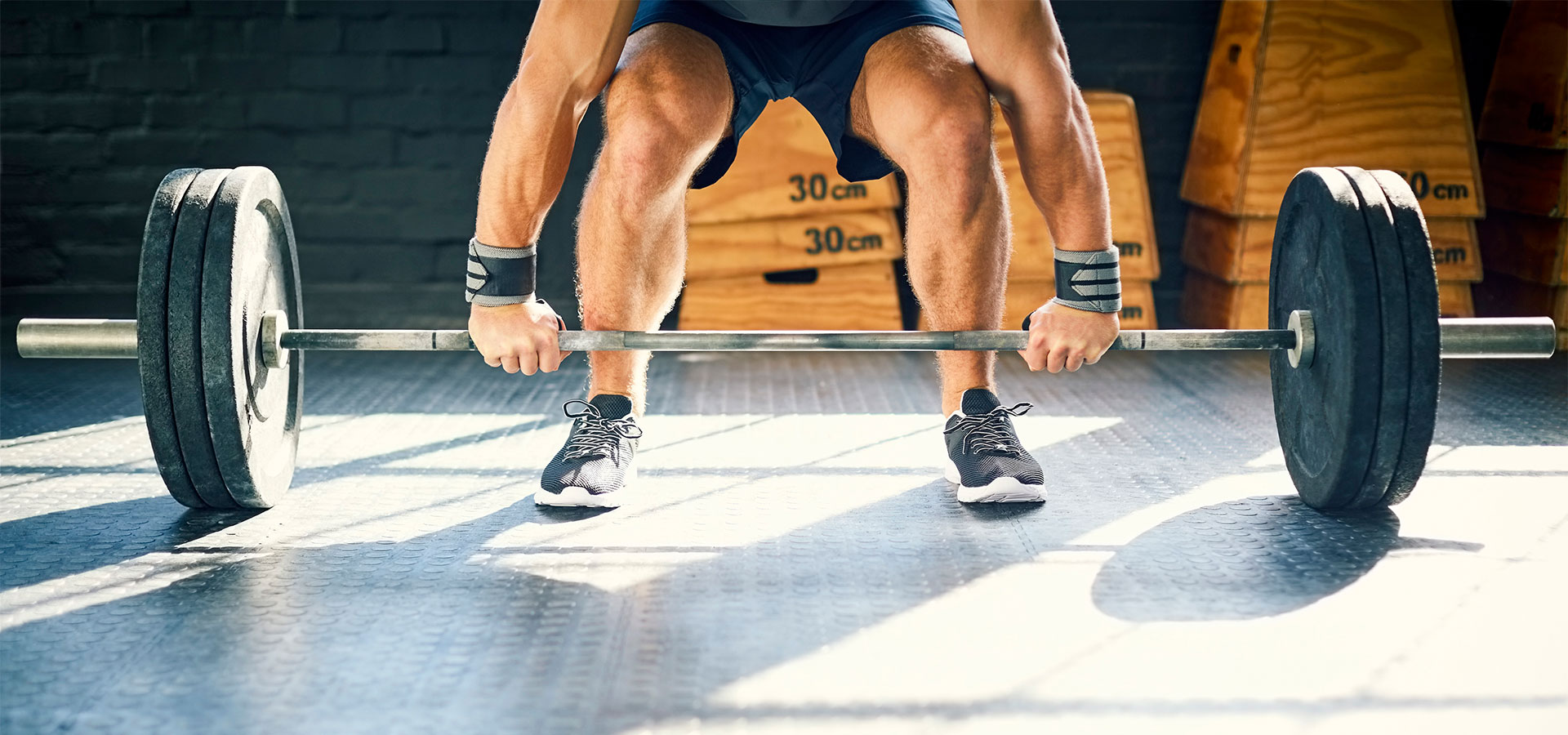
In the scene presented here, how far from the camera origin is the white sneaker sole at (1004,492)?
1.77 metres

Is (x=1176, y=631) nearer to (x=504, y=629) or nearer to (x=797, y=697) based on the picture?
(x=797, y=697)

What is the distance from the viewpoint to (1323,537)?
161 cm

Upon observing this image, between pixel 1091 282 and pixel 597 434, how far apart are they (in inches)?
28.1

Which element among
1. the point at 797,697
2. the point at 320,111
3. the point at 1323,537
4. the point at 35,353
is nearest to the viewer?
the point at 797,697

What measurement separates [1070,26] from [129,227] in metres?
2.48

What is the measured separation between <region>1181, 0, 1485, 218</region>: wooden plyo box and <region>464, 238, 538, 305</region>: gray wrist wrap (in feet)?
6.62

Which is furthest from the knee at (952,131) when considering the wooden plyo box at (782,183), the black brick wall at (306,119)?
the black brick wall at (306,119)

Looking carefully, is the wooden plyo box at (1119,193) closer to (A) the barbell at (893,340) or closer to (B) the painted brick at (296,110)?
(A) the barbell at (893,340)

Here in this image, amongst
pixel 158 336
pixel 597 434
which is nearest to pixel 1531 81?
pixel 597 434

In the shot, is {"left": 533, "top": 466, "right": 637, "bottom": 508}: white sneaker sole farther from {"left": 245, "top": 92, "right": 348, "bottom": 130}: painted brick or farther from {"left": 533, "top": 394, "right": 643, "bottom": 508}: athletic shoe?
{"left": 245, "top": 92, "right": 348, "bottom": 130}: painted brick

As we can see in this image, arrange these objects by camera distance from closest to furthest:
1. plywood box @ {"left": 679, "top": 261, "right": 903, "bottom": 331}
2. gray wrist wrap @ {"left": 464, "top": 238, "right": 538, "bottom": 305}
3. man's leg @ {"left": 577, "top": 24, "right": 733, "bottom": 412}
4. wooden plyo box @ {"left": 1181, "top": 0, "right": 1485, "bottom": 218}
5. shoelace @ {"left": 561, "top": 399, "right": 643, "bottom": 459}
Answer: gray wrist wrap @ {"left": 464, "top": 238, "right": 538, "bottom": 305} < man's leg @ {"left": 577, "top": 24, "right": 733, "bottom": 412} < shoelace @ {"left": 561, "top": 399, "right": 643, "bottom": 459} < wooden plyo box @ {"left": 1181, "top": 0, "right": 1485, "bottom": 218} < plywood box @ {"left": 679, "top": 261, "right": 903, "bottom": 331}

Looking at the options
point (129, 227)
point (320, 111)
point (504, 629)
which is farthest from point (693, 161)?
point (129, 227)

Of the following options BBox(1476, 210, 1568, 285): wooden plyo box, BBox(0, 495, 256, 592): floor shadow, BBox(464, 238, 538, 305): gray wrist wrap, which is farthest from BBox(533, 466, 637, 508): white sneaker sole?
BBox(1476, 210, 1568, 285): wooden plyo box

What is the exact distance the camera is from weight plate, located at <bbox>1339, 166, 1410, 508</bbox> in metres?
1.56
